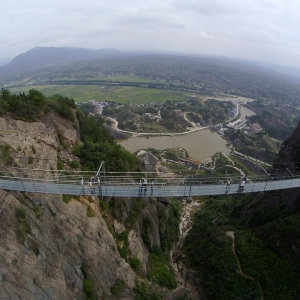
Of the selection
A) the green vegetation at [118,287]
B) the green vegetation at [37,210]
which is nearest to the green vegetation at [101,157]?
the green vegetation at [37,210]

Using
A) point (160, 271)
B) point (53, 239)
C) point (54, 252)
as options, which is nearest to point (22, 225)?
point (53, 239)

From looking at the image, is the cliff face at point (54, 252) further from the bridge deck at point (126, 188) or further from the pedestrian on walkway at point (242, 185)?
the pedestrian on walkway at point (242, 185)

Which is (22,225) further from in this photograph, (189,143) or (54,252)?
(189,143)

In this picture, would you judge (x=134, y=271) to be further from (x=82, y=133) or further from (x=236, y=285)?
(x=82, y=133)

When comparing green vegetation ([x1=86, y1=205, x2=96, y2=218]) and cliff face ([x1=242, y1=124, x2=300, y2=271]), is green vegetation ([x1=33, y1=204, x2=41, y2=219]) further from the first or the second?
cliff face ([x1=242, y1=124, x2=300, y2=271])

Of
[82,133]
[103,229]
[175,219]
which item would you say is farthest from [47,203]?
[175,219]

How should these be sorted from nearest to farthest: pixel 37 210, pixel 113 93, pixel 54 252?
pixel 54 252 < pixel 37 210 < pixel 113 93
